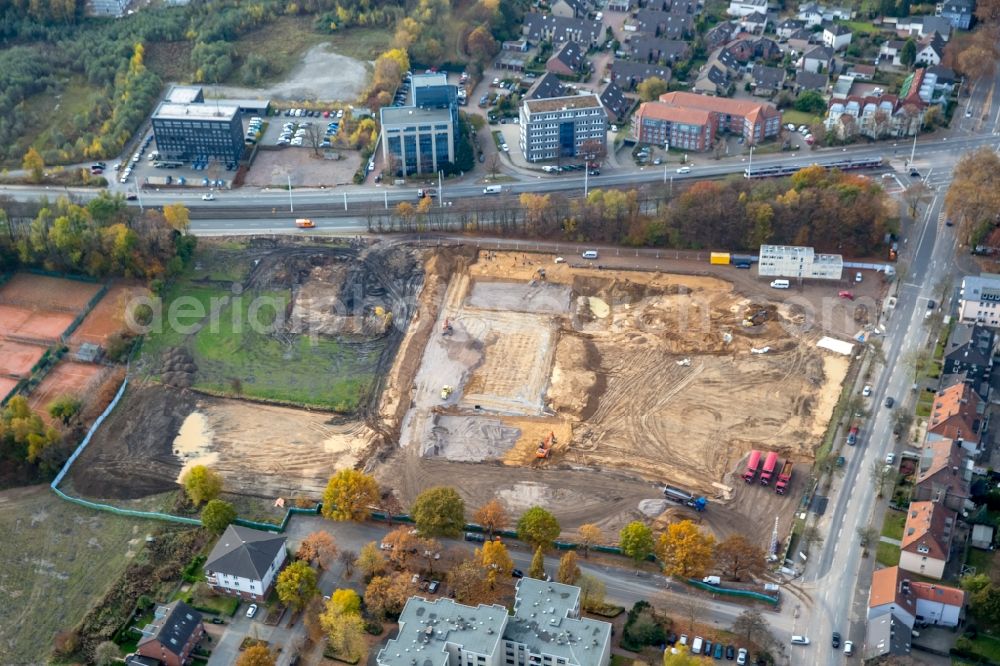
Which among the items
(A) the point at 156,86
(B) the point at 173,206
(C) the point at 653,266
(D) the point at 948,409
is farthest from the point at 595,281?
(A) the point at 156,86

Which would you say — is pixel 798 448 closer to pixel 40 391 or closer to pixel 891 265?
pixel 891 265

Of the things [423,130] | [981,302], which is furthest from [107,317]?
[981,302]

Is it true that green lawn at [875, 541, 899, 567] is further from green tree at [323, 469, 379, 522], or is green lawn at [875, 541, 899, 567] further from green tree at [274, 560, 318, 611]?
green tree at [274, 560, 318, 611]

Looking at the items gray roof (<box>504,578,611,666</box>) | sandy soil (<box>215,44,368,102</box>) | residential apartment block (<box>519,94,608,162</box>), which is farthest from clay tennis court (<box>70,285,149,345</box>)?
gray roof (<box>504,578,611,666</box>)

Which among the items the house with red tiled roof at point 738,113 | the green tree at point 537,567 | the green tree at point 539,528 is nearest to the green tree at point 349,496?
the green tree at point 539,528

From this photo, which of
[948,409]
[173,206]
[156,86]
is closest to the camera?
[948,409]

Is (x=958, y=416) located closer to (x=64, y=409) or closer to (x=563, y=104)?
(x=563, y=104)
